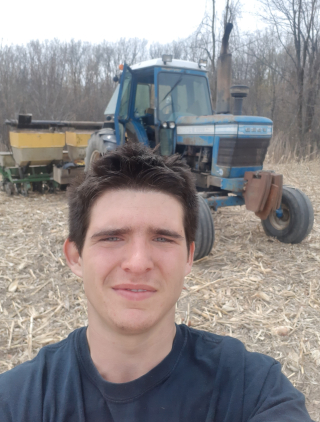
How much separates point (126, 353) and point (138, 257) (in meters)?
0.35

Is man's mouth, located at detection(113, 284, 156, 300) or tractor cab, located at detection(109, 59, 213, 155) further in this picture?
tractor cab, located at detection(109, 59, 213, 155)

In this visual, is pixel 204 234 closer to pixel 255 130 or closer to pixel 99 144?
pixel 255 130

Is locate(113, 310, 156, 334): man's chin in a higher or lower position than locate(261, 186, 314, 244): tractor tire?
higher

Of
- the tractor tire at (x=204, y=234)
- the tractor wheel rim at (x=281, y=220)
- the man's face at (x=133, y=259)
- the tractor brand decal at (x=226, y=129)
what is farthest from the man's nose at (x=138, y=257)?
the tractor wheel rim at (x=281, y=220)

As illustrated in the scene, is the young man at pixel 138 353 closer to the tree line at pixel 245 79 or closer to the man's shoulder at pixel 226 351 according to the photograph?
the man's shoulder at pixel 226 351

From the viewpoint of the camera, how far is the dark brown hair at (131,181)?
1.36 m

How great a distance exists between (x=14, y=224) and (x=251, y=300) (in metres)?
4.37

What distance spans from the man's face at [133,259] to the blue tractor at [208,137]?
3.17 m

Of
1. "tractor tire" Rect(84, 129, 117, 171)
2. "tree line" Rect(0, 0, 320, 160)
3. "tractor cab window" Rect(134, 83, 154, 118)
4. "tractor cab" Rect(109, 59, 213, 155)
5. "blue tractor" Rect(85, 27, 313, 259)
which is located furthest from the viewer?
"tree line" Rect(0, 0, 320, 160)

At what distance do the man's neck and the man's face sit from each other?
56 mm

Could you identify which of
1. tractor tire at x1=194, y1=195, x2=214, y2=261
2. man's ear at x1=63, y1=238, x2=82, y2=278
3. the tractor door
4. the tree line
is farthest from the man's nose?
the tree line

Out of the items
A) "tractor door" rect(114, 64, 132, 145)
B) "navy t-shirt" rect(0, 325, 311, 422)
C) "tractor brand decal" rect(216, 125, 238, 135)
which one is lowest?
"navy t-shirt" rect(0, 325, 311, 422)

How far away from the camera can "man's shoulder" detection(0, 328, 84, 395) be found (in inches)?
47.1

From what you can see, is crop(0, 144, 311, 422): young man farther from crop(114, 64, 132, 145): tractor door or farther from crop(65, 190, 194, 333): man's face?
crop(114, 64, 132, 145): tractor door
